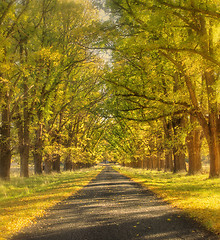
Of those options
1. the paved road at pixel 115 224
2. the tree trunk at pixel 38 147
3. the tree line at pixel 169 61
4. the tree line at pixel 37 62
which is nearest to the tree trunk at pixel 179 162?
the tree line at pixel 169 61

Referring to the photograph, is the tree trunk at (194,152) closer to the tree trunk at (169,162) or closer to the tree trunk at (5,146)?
the tree trunk at (169,162)

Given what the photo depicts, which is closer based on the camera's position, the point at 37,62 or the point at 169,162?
the point at 37,62

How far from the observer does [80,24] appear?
2325cm

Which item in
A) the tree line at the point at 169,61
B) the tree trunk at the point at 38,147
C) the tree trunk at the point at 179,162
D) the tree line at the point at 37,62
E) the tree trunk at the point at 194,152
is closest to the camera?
the tree line at the point at 169,61

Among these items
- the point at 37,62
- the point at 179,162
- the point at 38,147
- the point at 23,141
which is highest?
the point at 37,62

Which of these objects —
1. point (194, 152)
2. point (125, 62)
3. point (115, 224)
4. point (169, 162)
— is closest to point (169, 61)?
point (125, 62)

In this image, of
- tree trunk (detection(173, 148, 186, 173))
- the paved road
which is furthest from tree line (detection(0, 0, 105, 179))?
tree trunk (detection(173, 148, 186, 173))

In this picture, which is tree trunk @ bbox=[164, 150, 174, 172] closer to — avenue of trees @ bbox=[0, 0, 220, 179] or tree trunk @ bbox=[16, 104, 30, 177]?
avenue of trees @ bbox=[0, 0, 220, 179]

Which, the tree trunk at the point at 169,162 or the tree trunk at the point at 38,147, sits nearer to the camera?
the tree trunk at the point at 38,147

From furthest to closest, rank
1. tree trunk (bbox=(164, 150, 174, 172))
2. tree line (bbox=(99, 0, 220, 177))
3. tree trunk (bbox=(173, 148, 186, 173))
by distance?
tree trunk (bbox=(164, 150, 174, 172))
tree trunk (bbox=(173, 148, 186, 173))
tree line (bbox=(99, 0, 220, 177))

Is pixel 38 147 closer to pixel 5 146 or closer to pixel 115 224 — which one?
pixel 5 146

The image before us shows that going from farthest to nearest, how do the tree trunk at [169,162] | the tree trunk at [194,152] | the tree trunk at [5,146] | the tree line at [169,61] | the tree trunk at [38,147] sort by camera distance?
the tree trunk at [169,162], the tree trunk at [38,147], the tree trunk at [194,152], the tree trunk at [5,146], the tree line at [169,61]

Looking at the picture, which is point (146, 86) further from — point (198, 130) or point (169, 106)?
point (198, 130)

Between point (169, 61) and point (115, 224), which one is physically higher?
point (169, 61)
